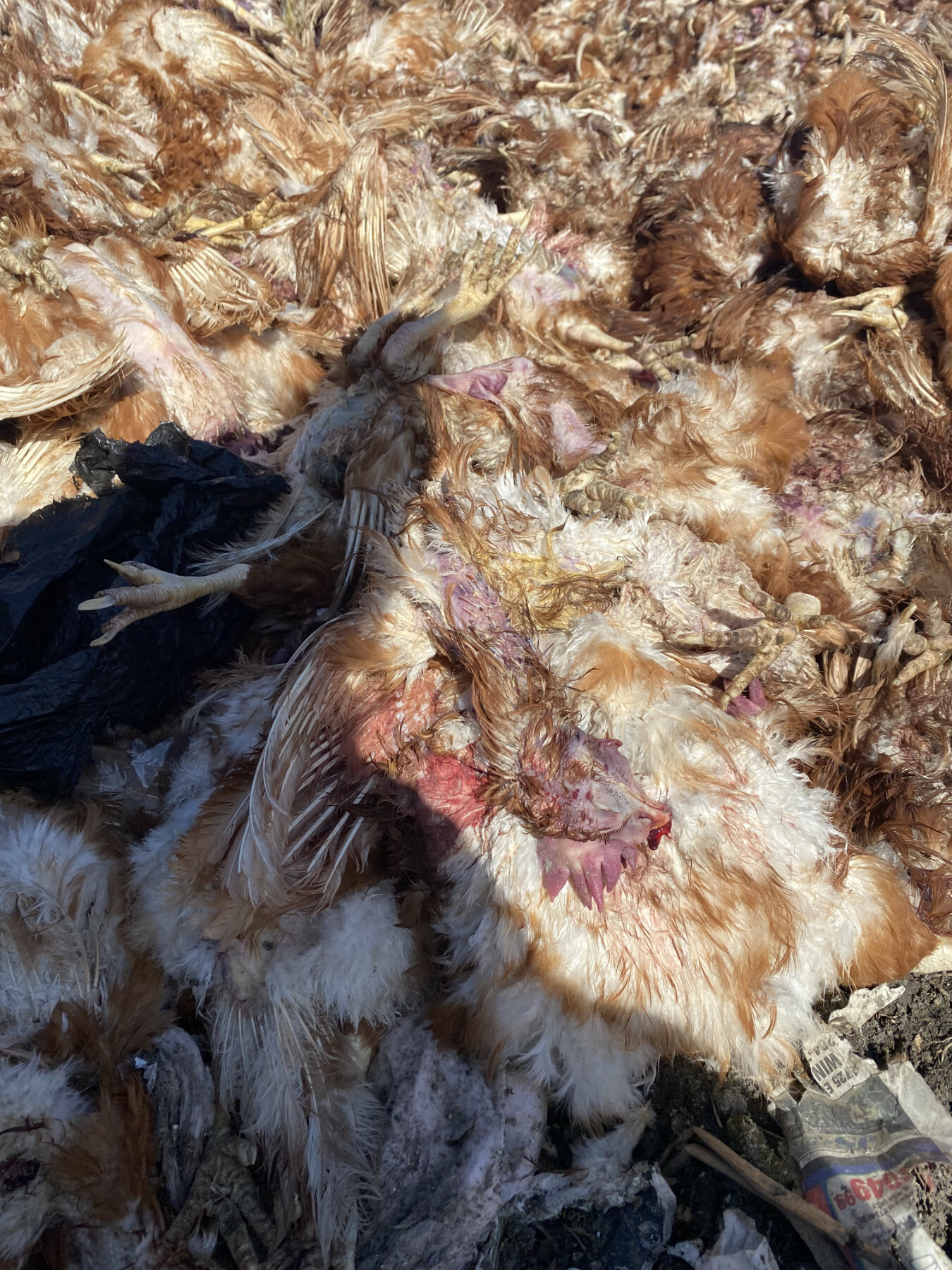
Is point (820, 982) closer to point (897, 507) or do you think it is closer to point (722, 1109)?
point (722, 1109)

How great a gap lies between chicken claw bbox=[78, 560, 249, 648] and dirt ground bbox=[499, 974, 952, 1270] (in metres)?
1.47

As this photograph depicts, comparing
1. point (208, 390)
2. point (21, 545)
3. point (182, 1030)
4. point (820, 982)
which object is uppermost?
point (208, 390)

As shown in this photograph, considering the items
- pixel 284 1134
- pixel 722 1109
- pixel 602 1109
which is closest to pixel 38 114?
pixel 284 1134

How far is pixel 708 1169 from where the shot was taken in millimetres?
1621

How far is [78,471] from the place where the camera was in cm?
197

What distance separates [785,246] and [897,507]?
3.02ft

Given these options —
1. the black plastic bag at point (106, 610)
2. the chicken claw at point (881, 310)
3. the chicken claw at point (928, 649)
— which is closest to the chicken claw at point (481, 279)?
the black plastic bag at point (106, 610)

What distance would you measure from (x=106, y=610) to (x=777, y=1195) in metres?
1.94

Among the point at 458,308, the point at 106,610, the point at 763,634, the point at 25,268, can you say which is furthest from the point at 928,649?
the point at 25,268

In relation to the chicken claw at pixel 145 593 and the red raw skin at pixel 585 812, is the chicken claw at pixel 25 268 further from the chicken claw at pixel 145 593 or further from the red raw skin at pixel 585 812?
the red raw skin at pixel 585 812

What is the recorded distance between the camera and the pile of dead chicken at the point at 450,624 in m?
1.67

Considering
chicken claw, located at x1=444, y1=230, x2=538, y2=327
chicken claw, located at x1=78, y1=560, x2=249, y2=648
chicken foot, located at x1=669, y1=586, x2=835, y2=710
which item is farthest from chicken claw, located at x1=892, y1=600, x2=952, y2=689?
chicken claw, located at x1=78, y1=560, x2=249, y2=648

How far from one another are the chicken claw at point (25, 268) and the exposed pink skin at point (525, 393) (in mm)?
1002

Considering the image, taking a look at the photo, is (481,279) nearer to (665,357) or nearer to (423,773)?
(665,357)
